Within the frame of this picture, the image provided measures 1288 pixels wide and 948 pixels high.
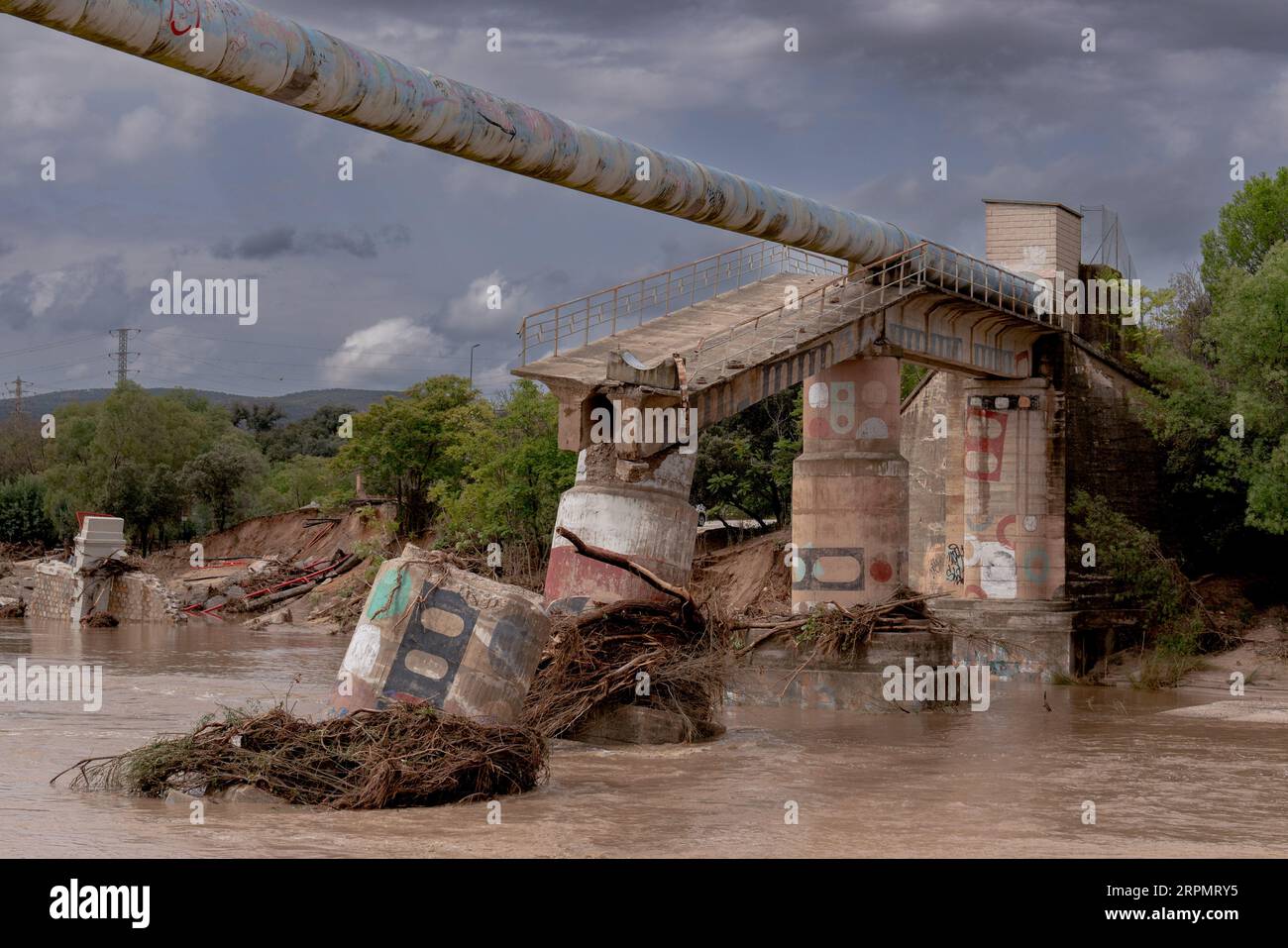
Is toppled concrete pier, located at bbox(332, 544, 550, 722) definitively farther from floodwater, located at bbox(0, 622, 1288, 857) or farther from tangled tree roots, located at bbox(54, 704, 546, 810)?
floodwater, located at bbox(0, 622, 1288, 857)

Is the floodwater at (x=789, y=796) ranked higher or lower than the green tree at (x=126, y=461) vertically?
lower

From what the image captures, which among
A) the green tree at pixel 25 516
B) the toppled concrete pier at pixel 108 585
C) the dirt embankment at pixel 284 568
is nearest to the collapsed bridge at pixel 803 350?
the dirt embankment at pixel 284 568

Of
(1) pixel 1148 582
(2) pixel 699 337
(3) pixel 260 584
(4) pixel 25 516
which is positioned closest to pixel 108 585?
(3) pixel 260 584

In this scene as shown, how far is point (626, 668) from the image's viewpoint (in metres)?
18.3

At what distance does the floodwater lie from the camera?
11.8 m

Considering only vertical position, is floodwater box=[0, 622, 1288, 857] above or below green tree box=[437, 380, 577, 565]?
below

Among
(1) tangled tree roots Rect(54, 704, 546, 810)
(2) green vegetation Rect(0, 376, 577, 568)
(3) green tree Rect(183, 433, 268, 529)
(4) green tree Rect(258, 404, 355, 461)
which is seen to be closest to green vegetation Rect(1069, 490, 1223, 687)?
(2) green vegetation Rect(0, 376, 577, 568)

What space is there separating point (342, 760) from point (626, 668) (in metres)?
5.57

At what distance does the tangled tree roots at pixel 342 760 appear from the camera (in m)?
13.1

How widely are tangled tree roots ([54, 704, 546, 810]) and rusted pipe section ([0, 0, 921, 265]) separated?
20.7 feet

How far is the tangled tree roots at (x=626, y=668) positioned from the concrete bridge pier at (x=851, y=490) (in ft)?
24.2

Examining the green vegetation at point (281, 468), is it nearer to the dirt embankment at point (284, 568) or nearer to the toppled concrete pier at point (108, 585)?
the dirt embankment at point (284, 568)
